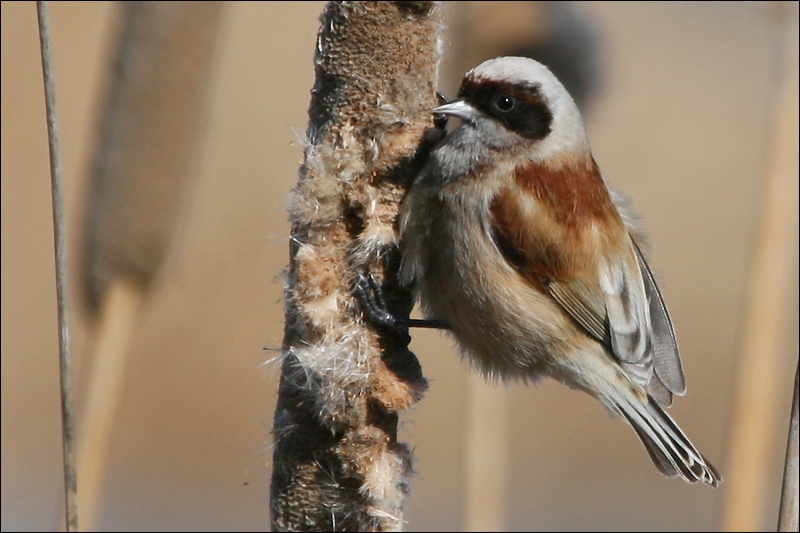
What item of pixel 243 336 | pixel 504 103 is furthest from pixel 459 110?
pixel 243 336

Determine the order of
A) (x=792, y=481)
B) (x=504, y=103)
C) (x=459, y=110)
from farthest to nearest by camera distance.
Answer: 1. (x=504, y=103)
2. (x=459, y=110)
3. (x=792, y=481)

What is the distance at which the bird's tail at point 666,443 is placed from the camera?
6.54 ft

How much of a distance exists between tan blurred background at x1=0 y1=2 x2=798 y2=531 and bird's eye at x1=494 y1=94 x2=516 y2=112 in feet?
9.16

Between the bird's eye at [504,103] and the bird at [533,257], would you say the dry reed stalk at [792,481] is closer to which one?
the bird at [533,257]

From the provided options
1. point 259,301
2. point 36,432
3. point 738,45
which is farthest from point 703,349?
point 36,432

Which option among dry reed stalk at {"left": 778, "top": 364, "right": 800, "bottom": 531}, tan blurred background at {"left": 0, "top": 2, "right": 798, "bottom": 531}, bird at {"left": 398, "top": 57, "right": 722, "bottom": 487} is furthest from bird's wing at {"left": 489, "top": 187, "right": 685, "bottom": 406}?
tan blurred background at {"left": 0, "top": 2, "right": 798, "bottom": 531}

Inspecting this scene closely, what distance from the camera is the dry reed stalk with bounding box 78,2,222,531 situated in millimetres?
1994

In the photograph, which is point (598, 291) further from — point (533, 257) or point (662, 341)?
point (662, 341)

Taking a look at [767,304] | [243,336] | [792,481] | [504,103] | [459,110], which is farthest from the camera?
[243,336]

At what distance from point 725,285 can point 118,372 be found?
466 cm

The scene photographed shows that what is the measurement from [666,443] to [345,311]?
833 mm

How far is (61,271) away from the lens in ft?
4.97

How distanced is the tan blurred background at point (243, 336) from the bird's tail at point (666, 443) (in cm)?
272

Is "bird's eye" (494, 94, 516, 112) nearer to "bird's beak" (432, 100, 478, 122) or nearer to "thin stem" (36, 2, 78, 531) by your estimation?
"bird's beak" (432, 100, 478, 122)
